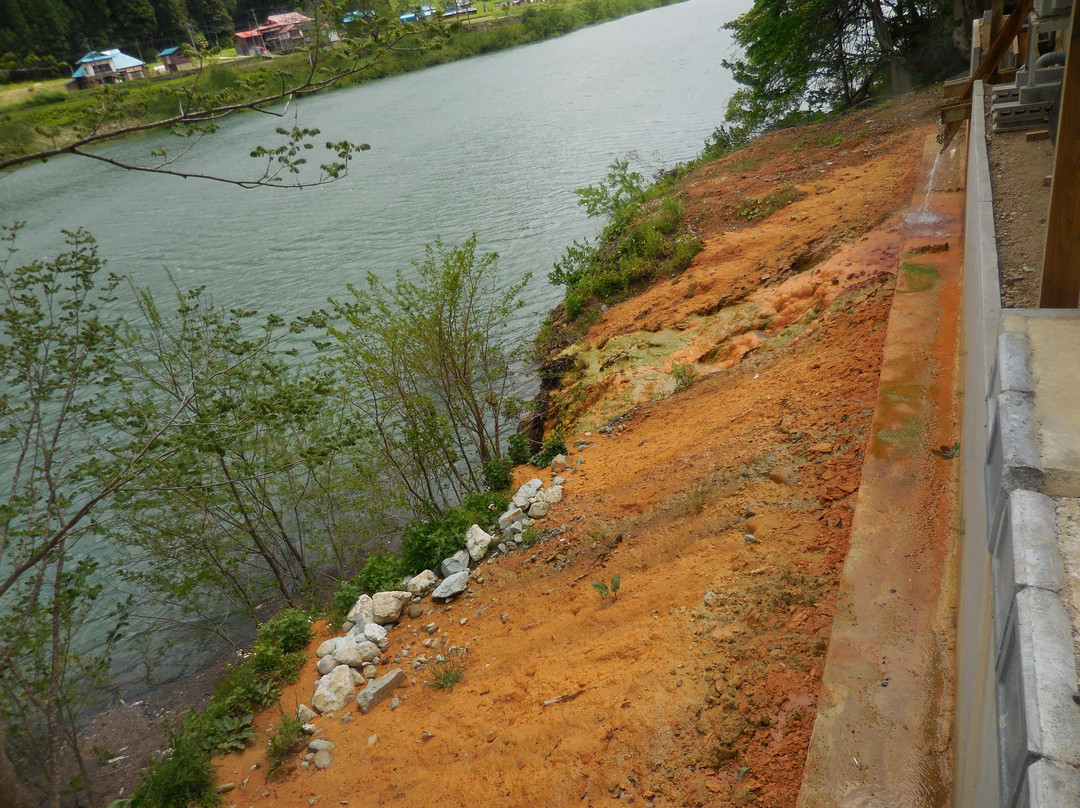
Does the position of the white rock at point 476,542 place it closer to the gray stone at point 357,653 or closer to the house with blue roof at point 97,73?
the gray stone at point 357,653

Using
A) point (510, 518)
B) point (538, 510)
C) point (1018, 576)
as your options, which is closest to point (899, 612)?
point (1018, 576)

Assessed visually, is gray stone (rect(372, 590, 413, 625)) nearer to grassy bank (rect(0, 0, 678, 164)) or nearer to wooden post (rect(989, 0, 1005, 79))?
grassy bank (rect(0, 0, 678, 164))

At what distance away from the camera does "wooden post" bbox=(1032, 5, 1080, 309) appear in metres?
3.12

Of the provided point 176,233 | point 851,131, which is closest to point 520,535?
point 851,131

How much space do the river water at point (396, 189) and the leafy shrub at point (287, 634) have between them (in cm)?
726

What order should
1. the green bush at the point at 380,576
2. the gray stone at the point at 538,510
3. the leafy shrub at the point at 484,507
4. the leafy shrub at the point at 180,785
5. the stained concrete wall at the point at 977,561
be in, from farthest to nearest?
the leafy shrub at the point at 484,507 < the green bush at the point at 380,576 < the gray stone at the point at 538,510 < the leafy shrub at the point at 180,785 < the stained concrete wall at the point at 977,561

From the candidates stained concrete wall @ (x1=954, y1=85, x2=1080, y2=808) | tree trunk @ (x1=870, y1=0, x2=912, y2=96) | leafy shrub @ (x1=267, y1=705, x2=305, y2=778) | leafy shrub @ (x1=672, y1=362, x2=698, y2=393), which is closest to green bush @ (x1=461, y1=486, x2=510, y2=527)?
leafy shrub @ (x1=672, y1=362, x2=698, y2=393)

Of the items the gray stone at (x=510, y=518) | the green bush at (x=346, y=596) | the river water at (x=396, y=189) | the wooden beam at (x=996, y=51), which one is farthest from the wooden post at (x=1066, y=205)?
the river water at (x=396, y=189)

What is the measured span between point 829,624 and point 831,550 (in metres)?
0.57

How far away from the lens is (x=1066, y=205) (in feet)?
10.8

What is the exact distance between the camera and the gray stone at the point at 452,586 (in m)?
6.81

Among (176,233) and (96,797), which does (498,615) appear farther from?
(176,233)

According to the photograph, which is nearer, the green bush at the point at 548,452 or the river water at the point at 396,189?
the green bush at the point at 548,452

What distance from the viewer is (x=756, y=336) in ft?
29.1
